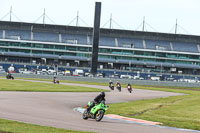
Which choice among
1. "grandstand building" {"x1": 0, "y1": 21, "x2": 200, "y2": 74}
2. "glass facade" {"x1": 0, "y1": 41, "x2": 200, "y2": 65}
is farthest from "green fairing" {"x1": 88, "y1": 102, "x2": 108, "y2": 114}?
"glass facade" {"x1": 0, "y1": 41, "x2": 200, "y2": 65}

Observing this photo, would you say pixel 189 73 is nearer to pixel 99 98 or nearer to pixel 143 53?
pixel 143 53

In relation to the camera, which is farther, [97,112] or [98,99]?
[98,99]

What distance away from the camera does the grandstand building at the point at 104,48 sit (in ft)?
417

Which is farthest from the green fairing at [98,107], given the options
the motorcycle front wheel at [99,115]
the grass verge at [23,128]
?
the grass verge at [23,128]

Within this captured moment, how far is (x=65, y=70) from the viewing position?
123 metres

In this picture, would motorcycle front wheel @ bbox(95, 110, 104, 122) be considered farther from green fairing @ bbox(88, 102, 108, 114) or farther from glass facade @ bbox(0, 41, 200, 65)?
glass facade @ bbox(0, 41, 200, 65)

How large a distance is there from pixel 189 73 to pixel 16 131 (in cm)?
12510

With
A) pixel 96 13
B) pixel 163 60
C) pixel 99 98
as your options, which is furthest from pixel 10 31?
pixel 99 98

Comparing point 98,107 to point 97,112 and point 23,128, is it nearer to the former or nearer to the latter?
point 97,112

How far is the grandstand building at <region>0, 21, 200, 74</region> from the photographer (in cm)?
12719

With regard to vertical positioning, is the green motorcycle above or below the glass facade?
below

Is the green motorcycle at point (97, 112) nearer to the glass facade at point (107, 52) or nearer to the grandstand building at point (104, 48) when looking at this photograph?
the grandstand building at point (104, 48)

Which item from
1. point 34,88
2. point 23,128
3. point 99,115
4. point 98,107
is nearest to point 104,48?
point 34,88

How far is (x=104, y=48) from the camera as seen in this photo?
423ft
